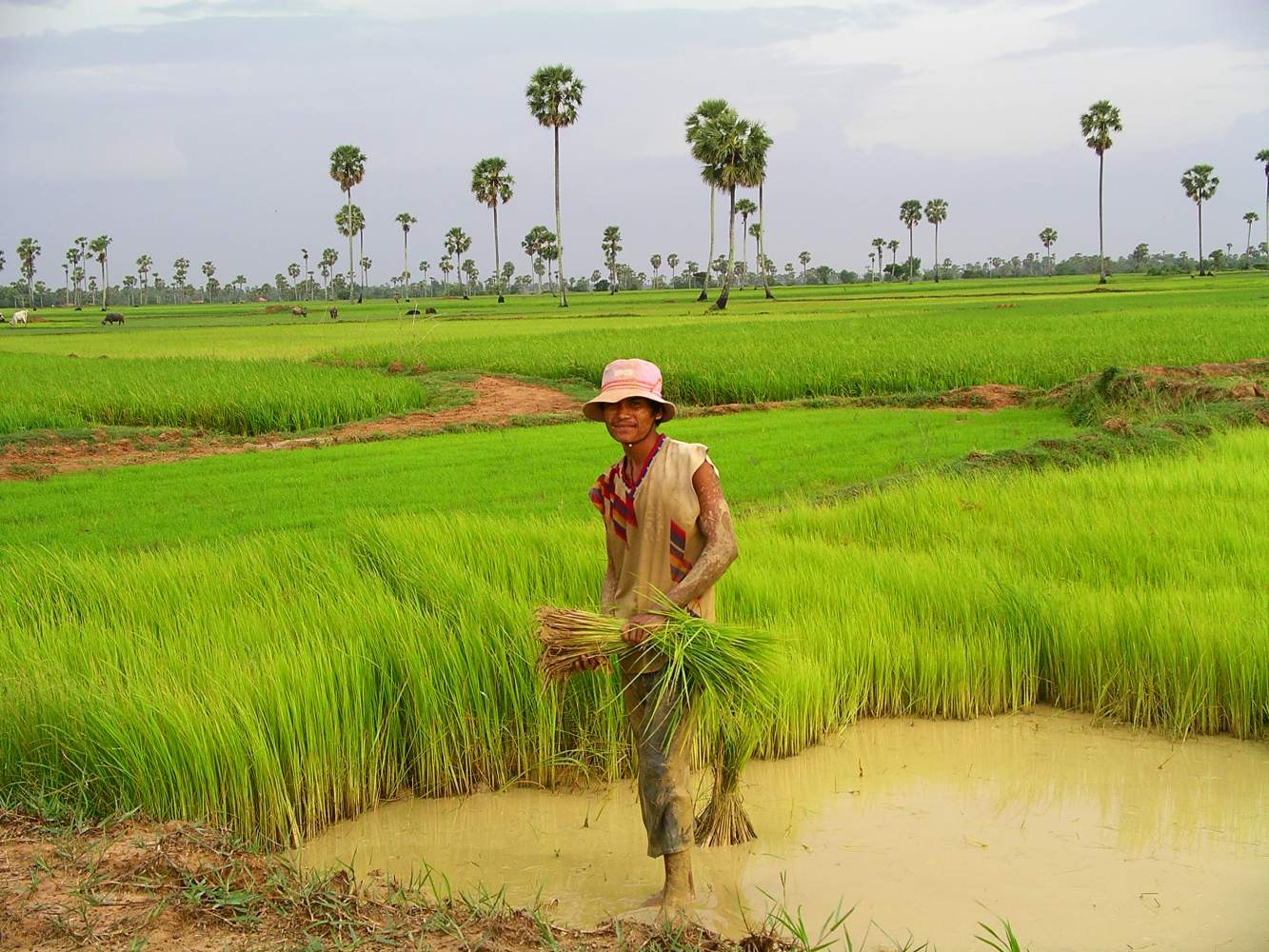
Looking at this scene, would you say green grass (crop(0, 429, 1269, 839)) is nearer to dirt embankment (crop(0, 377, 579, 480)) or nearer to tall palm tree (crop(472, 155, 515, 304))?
dirt embankment (crop(0, 377, 579, 480))

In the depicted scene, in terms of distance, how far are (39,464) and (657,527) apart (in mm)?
13068

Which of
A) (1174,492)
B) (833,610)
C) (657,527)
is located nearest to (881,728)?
(833,610)

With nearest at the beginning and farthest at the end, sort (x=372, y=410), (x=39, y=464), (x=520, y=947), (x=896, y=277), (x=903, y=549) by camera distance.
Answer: (x=520, y=947)
(x=903, y=549)
(x=39, y=464)
(x=372, y=410)
(x=896, y=277)

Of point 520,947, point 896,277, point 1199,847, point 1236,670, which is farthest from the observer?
point 896,277

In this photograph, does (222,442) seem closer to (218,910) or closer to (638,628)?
(218,910)

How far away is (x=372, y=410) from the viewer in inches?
767

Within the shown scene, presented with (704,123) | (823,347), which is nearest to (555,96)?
(704,123)

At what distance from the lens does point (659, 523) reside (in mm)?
3689

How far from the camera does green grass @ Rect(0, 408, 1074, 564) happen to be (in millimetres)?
10320

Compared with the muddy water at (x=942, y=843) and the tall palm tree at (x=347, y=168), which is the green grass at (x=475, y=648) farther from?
the tall palm tree at (x=347, y=168)

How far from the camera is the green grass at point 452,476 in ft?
33.9

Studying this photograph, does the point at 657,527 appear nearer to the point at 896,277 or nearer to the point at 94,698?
the point at 94,698

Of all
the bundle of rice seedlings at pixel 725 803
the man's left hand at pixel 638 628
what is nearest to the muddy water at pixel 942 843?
the bundle of rice seedlings at pixel 725 803

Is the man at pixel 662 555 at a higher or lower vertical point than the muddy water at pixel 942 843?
higher
